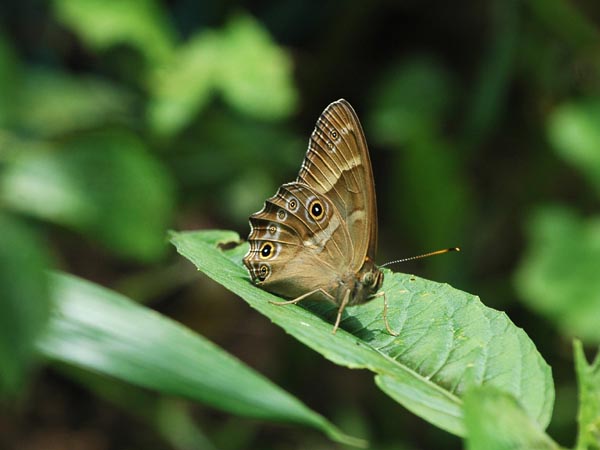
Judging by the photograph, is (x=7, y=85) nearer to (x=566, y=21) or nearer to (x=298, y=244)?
(x=298, y=244)

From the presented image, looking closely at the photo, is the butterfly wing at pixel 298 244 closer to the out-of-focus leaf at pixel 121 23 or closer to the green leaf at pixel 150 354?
the green leaf at pixel 150 354

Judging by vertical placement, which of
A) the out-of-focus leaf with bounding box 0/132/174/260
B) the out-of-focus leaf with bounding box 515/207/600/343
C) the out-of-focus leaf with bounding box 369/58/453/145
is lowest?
the out-of-focus leaf with bounding box 0/132/174/260

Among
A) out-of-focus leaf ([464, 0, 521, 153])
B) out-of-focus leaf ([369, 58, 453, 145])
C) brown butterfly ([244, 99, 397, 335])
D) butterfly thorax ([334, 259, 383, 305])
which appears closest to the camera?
butterfly thorax ([334, 259, 383, 305])

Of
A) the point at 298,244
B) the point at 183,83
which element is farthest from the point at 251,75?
the point at 298,244

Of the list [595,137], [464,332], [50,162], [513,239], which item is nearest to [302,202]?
[464,332]

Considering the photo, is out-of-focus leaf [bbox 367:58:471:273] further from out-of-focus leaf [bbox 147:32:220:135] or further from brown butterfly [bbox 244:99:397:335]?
brown butterfly [bbox 244:99:397:335]

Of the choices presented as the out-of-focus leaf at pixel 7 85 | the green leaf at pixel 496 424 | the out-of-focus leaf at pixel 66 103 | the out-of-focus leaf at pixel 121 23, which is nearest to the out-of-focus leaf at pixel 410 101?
the out-of-focus leaf at pixel 121 23

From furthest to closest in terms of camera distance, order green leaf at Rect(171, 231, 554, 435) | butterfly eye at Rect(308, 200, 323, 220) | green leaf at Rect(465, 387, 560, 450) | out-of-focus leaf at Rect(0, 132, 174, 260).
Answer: out-of-focus leaf at Rect(0, 132, 174, 260), butterfly eye at Rect(308, 200, 323, 220), green leaf at Rect(171, 231, 554, 435), green leaf at Rect(465, 387, 560, 450)

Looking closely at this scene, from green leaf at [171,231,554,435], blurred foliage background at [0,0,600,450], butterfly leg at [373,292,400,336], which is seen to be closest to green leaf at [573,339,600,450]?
green leaf at [171,231,554,435]

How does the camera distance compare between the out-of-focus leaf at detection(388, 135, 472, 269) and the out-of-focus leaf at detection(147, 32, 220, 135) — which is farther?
the out-of-focus leaf at detection(388, 135, 472, 269)
